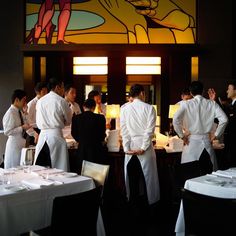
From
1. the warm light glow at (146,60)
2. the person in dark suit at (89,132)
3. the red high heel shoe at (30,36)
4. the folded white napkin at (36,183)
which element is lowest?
the folded white napkin at (36,183)

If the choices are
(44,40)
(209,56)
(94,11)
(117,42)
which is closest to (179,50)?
(209,56)

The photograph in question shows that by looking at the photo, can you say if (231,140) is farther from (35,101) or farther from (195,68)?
(35,101)

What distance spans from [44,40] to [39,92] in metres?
1.55

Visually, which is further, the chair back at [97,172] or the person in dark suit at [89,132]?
the person in dark suit at [89,132]

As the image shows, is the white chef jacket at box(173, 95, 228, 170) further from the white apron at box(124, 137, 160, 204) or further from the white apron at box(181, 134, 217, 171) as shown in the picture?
the white apron at box(124, 137, 160, 204)

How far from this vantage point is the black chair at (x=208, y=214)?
94.2 inches

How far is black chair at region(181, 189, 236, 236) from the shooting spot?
2.39 metres

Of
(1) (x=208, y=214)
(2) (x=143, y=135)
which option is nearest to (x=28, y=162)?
(2) (x=143, y=135)

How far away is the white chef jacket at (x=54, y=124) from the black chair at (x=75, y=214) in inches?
82.5

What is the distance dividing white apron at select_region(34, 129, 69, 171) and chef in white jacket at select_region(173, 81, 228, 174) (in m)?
1.43

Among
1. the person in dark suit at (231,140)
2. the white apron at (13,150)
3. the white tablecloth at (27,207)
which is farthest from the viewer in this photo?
the white apron at (13,150)

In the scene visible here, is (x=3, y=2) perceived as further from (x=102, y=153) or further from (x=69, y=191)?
(x=69, y=191)

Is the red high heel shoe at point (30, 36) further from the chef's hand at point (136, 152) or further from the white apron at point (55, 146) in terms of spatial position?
the chef's hand at point (136, 152)

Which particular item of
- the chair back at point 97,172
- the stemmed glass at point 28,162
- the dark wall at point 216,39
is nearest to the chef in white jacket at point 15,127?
the stemmed glass at point 28,162
